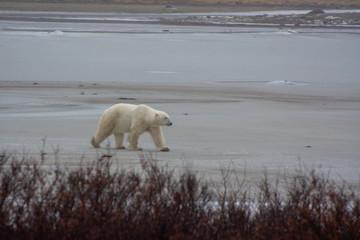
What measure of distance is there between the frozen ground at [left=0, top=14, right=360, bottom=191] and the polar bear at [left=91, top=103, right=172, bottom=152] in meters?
0.27

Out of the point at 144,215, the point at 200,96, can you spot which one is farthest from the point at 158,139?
the point at 200,96

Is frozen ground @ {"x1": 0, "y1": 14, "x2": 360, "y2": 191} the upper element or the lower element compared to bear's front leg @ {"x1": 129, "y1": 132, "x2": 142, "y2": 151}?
upper

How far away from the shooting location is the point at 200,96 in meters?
16.2

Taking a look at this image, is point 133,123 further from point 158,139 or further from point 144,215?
point 144,215

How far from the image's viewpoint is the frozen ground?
→ 8.82m

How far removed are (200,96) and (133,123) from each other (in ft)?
24.9

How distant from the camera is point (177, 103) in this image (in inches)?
580

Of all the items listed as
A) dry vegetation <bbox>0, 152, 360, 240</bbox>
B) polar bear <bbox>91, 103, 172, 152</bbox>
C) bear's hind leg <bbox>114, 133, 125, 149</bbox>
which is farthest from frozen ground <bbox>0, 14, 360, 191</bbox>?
dry vegetation <bbox>0, 152, 360, 240</bbox>

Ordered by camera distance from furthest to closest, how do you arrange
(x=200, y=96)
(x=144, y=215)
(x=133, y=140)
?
(x=200, y=96) < (x=133, y=140) < (x=144, y=215)

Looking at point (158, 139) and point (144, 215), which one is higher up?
point (158, 139)


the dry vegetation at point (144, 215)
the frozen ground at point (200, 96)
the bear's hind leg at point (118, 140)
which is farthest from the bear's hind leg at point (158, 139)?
the dry vegetation at point (144, 215)

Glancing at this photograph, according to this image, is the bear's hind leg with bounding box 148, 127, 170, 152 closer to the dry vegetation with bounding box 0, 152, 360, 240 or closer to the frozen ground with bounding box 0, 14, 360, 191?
the frozen ground with bounding box 0, 14, 360, 191

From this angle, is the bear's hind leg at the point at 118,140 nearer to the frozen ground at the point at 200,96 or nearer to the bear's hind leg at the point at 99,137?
the bear's hind leg at the point at 99,137

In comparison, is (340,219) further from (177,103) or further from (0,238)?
(177,103)
